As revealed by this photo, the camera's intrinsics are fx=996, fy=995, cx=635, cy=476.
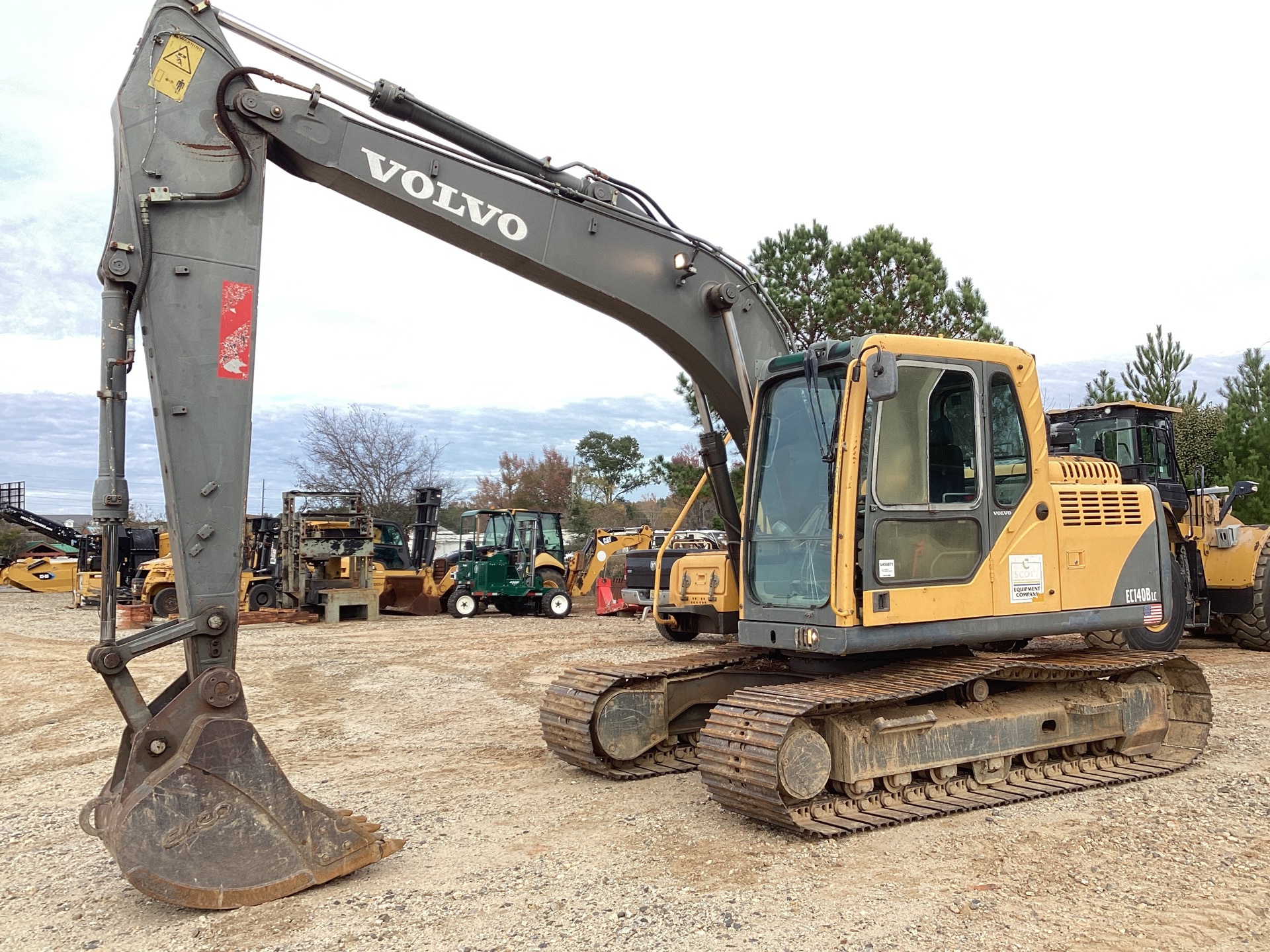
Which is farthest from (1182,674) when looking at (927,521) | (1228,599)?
(1228,599)

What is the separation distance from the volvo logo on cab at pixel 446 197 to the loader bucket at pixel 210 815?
2779 mm

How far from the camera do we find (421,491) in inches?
975

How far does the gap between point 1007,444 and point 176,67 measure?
5.19 meters

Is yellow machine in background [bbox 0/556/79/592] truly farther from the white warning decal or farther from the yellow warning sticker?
the white warning decal

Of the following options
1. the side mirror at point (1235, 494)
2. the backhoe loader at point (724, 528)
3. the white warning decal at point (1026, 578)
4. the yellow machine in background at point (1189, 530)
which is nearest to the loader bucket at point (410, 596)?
the yellow machine in background at point (1189, 530)

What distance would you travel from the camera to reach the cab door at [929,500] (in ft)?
18.8

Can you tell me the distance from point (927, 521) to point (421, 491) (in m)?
20.1

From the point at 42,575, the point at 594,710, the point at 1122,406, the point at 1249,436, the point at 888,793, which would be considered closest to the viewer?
the point at 888,793

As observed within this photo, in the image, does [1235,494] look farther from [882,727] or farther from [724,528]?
[882,727]

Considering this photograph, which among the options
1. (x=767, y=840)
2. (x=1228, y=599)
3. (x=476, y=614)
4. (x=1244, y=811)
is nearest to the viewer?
(x=767, y=840)

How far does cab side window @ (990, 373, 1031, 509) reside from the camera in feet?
20.6

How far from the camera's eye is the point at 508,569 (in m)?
21.9

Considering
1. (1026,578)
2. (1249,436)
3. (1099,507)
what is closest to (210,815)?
(1026,578)

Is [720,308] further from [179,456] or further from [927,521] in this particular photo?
[179,456]
